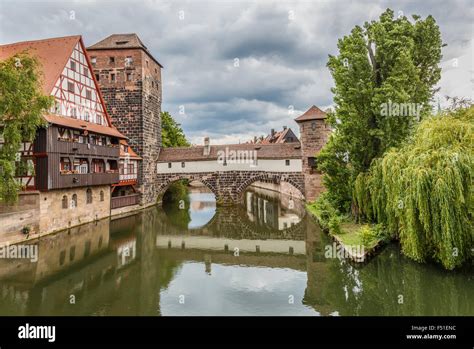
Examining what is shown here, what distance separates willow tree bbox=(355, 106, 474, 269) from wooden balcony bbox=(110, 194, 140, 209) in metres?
18.6

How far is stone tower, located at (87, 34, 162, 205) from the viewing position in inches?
1108

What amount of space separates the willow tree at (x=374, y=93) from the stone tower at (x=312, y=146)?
9053 millimetres

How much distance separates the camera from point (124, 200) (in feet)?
84.8

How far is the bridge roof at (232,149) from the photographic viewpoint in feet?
94.5

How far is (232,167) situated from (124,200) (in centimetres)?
921

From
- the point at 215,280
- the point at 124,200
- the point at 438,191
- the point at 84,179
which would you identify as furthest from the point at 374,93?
the point at 124,200

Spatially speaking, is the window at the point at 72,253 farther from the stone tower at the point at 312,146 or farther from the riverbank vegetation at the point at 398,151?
the stone tower at the point at 312,146

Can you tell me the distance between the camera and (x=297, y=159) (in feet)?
93.2

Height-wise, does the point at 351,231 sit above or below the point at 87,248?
above

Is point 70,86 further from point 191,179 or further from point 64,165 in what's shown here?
point 191,179

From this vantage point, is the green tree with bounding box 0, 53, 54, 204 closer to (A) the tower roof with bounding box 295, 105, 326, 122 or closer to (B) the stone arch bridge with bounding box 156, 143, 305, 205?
(B) the stone arch bridge with bounding box 156, 143, 305, 205
